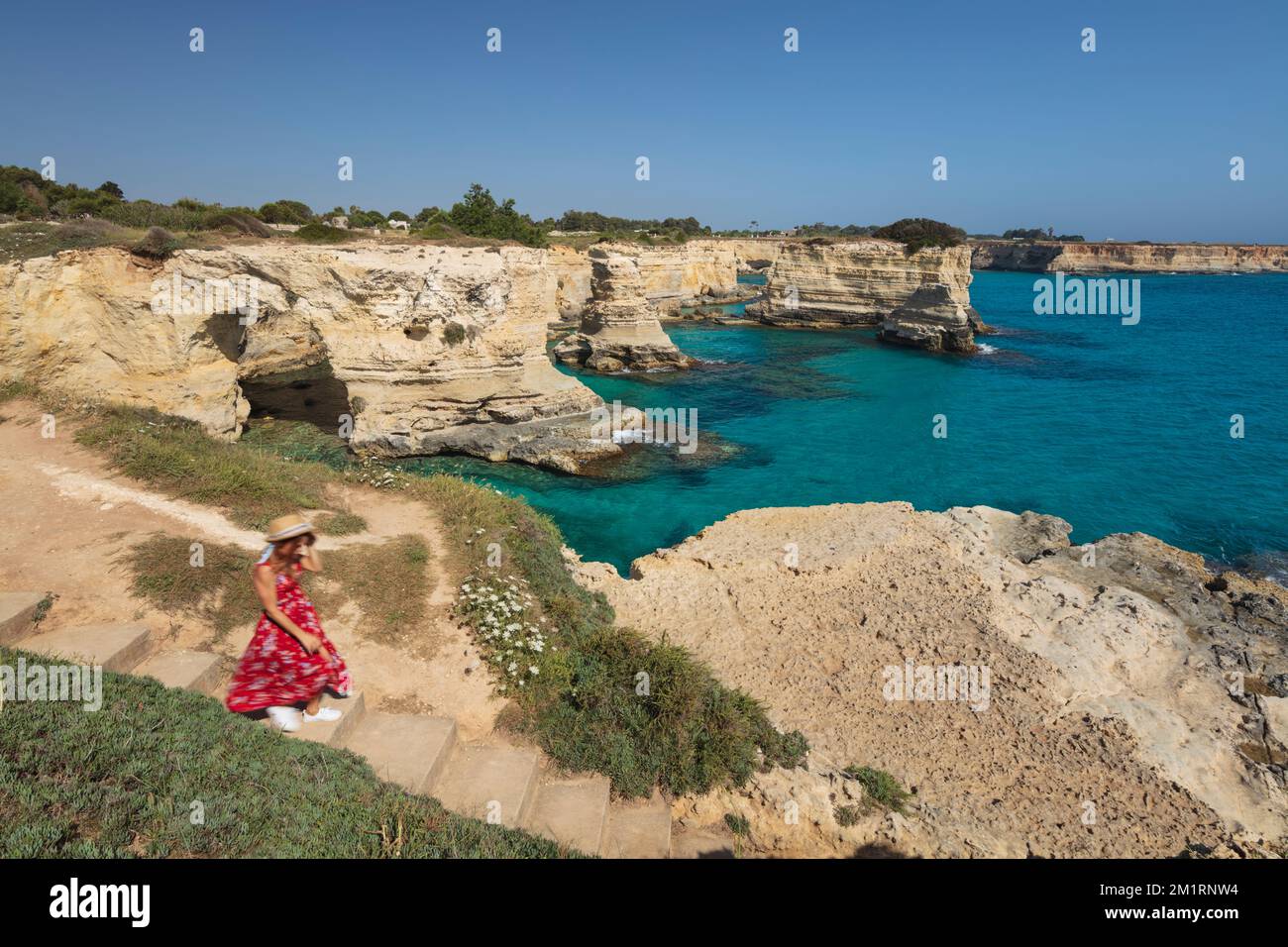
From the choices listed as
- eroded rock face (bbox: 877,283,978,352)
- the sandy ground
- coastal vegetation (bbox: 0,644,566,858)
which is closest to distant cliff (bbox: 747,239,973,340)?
eroded rock face (bbox: 877,283,978,352)

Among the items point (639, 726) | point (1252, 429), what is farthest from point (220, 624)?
point (1252, 429)

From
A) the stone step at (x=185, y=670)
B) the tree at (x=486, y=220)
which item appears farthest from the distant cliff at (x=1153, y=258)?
the stone step at (x=185, y=670)

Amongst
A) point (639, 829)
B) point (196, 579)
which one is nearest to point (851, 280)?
point (196, 579)

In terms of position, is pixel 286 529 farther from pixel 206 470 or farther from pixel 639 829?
pixel 206 470

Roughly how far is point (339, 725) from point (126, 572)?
15.1ft

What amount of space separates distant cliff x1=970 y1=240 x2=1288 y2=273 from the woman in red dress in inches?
5322

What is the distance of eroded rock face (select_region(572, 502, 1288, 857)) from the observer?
722cm

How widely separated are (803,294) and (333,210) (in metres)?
39.9

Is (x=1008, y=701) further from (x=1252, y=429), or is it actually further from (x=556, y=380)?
(x=1252, y=429)

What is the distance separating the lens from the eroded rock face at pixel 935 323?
4428 centimetres

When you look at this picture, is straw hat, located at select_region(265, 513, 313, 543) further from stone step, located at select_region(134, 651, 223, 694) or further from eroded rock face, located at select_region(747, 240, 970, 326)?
eroded rock face, located at select_region(747, 240, 970, 326)

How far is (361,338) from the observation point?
67.9 ft

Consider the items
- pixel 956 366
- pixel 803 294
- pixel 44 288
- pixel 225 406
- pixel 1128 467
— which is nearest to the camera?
pixel 44 288
